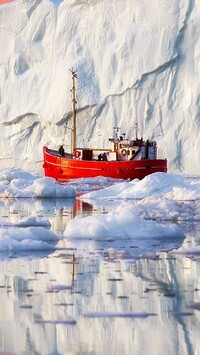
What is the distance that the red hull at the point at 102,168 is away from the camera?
81.8ft

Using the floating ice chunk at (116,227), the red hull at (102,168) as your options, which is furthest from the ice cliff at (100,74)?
the floating ice chunk at (116,227)

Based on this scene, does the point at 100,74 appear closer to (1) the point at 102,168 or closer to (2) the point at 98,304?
(1) the point at 102,168

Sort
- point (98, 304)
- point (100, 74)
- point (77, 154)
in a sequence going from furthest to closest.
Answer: point (100, 74)
point (77, 154)
point (98, 304)

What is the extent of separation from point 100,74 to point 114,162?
522 centimetres

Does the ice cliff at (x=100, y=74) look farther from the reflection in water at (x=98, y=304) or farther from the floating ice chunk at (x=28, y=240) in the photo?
the reflection in water at (x=98, y=304)

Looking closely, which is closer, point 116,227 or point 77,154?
point 116,227

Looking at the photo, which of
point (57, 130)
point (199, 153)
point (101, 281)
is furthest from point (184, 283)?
point (57, 130)

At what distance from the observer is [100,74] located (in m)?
29.6

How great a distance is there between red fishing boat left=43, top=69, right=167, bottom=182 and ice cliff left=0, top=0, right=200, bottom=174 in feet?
4.73

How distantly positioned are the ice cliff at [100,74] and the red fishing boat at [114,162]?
4.73 ft

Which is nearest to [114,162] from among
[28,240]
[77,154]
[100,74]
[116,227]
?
[77,154]

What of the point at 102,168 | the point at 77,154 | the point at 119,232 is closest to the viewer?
the point at 119,232

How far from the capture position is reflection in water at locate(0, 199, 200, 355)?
3709 millimetres

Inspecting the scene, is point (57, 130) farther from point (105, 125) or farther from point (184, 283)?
point (184, 283)
